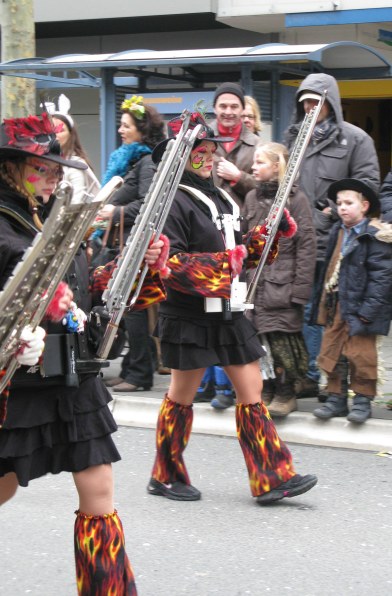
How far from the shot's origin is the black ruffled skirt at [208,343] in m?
5.39

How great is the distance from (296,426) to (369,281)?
1.04m

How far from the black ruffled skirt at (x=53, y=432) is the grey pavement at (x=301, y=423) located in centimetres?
314

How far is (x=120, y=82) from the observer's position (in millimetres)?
10391

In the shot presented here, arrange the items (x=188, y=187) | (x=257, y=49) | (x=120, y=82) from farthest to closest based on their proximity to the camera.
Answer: (x=120, y=82) → (x=257, y=49) → (x=188, y=187)

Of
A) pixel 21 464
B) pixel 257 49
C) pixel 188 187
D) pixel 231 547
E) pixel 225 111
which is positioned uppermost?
pixel 257 49

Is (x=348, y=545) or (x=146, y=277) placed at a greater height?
(x=146, y=277)

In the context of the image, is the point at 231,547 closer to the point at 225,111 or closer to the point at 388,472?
the point at 388,472

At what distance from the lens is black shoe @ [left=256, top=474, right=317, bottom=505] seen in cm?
547

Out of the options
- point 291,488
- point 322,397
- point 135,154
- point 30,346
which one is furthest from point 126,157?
point 30,346

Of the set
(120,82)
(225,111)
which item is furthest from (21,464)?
(120,82)

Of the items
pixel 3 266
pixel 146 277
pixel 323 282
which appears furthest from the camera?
pixel 323 282

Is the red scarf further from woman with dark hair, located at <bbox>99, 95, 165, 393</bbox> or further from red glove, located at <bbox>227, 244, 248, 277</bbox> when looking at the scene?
red glove, located at <bbox>227, 244, 248, 277</bbox>

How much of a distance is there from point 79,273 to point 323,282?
134 inches

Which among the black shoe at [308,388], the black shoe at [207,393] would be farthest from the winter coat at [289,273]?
the black shoe at [207,393]
